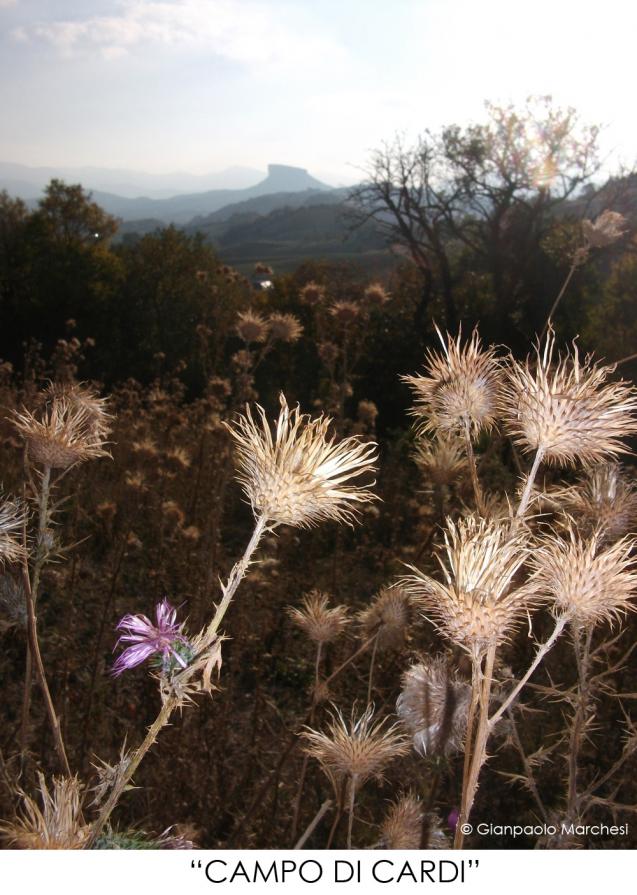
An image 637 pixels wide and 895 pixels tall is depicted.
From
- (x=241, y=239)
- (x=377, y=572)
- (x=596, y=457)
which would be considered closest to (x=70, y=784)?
(x=596, y=457)

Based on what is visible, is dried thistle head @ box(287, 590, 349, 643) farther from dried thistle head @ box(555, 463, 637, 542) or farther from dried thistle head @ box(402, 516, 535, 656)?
dried thistle head @ box(402, 516, 535, 656)

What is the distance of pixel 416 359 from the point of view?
11828 millimetres

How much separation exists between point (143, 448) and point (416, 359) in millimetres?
8524

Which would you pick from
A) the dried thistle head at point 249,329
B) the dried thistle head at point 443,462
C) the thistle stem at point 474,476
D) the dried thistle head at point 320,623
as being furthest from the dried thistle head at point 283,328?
the thistle stem at point 474,476

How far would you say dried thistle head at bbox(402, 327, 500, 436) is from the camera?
0.97 meters

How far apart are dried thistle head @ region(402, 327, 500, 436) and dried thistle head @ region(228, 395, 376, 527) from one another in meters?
0.27

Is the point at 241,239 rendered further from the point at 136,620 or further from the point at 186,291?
the point at 136,620

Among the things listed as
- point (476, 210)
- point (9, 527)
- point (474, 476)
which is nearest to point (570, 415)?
point (474, 476)

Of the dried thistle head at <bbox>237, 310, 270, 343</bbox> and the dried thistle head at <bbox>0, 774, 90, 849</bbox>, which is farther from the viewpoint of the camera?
the dried thistle head at <bbox>237, 310, 270, 343</bbox>

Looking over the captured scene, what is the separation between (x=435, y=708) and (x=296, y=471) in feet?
2.62

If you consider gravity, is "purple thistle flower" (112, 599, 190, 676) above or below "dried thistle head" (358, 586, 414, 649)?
above

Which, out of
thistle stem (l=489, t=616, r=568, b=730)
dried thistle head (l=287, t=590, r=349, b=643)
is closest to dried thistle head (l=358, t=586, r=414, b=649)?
dried thistle head (l=287, t=590, r=349, b=643)

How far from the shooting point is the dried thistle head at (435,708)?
1229 mm
